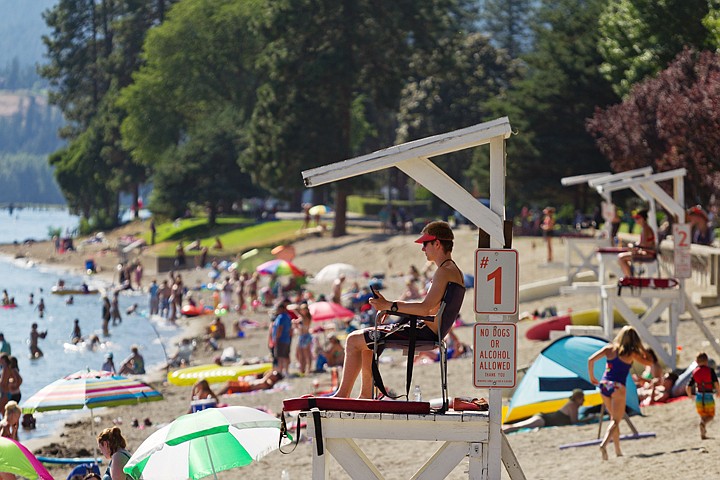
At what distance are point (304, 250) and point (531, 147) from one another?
1275 centimetres

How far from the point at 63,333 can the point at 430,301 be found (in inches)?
1454

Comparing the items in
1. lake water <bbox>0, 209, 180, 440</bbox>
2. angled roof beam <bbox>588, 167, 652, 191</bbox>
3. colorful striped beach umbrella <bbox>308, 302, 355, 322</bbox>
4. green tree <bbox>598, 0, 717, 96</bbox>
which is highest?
green tree <bbox>598, 0, 717, 96</bbox>

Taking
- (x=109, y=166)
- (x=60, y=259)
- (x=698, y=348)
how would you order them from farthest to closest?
(x=109, y=166), (x=60, y=259), (x=698, y=348)

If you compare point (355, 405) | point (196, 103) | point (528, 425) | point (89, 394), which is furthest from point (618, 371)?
point (196, 103)

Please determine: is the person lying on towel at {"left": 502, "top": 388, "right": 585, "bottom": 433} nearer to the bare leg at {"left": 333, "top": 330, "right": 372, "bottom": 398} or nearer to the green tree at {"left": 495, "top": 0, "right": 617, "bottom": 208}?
the bare leg at {"left": 333, "top": 330, "right": 372, "bottom": 398}

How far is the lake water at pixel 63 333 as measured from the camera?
32325mm

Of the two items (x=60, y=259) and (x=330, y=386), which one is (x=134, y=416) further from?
(x=60, y=259)

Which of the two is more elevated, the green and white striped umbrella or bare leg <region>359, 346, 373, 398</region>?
bare leg <region>359, 346, 373, 398</region>

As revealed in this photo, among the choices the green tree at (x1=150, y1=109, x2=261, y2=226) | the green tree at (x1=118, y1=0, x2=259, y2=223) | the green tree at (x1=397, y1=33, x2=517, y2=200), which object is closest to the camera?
the green tree at (x1=397, y1=33, x2=517, y2=200)

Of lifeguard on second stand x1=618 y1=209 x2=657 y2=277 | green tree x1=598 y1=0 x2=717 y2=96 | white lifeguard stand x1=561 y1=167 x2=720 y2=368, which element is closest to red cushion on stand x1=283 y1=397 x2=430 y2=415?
white lifeguard stand x1=561 y1=167 x2=720 y2=368

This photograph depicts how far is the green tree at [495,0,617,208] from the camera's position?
156 feet

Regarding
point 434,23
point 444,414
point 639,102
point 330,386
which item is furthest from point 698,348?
point 434,23

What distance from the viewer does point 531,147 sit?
47875mm

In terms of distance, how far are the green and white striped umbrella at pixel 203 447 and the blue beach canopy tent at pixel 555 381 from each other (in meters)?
5.99
